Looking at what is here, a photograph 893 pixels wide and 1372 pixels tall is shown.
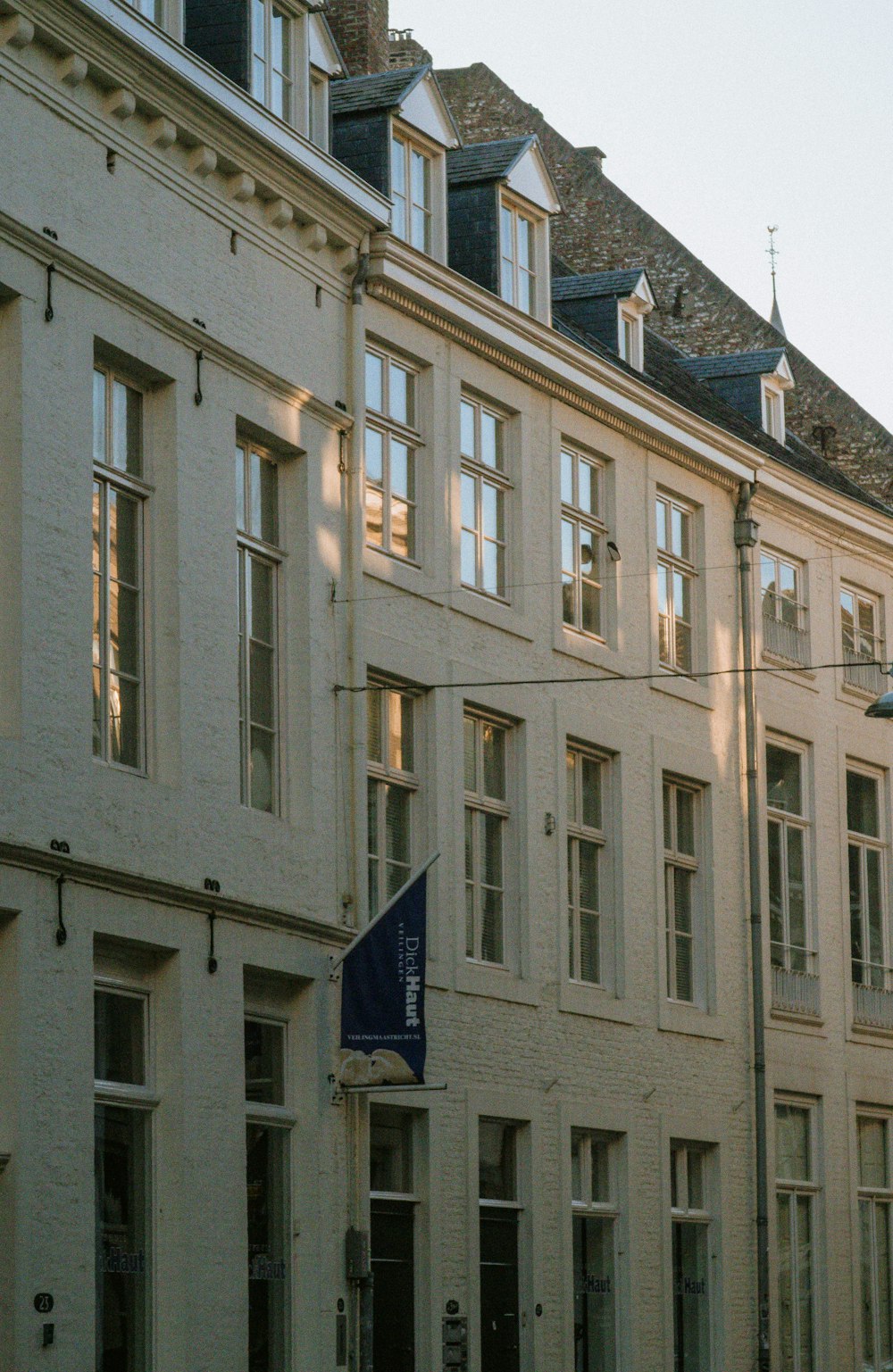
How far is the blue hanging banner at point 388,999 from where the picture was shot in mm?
19797

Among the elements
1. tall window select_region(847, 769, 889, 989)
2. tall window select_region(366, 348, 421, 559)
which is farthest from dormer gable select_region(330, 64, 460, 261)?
tall window select_region(847, 769, 889, 989)

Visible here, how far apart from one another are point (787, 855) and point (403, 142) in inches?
376

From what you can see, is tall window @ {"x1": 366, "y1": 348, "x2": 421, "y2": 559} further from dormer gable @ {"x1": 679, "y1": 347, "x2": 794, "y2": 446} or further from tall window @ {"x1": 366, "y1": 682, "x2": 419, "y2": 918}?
dormer gable @ {"x1": 679, "y1": 347, "x2": 794, "y2": 446}

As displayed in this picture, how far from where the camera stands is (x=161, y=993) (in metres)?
18.6

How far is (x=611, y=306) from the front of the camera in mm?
28328

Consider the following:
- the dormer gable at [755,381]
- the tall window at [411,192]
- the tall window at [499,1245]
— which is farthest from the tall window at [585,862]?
the dormer gable at [755,381]

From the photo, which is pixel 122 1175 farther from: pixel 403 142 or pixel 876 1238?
pixel 876 1238

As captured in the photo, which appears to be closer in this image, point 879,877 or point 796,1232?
point 796,1232

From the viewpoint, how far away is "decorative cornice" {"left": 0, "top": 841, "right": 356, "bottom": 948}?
16.9m

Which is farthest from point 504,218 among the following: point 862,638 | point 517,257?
point 862,638

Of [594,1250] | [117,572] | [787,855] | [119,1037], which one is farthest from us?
[787,855]

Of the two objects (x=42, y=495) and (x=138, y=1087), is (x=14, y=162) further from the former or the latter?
(x=138, y=1087)

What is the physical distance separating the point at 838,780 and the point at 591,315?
237 inches

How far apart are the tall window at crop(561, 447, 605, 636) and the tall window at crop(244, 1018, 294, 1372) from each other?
21.8ft
